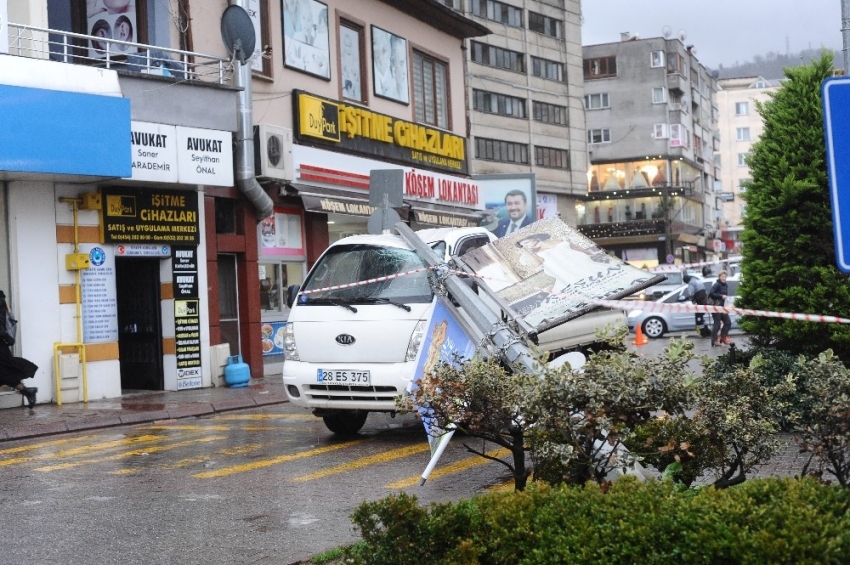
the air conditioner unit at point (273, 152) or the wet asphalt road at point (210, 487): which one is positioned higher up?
the air conditioner unit at point (273, 152)

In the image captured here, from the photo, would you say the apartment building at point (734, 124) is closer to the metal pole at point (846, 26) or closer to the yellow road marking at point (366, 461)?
the metal pole at point (846, 26)

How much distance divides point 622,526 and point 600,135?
281ft

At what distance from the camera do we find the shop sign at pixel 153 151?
18.8 metres

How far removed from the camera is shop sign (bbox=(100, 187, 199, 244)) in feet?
62.6

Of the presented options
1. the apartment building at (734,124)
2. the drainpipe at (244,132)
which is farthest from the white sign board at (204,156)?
the apartment building at (734,124)

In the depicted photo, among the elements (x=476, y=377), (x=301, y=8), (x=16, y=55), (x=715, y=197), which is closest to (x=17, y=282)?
(x=16, y=55)

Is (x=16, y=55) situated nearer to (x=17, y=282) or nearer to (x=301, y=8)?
(x=17, y=282)

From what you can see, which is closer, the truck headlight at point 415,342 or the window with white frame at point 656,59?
the truck headlight at point 415,342

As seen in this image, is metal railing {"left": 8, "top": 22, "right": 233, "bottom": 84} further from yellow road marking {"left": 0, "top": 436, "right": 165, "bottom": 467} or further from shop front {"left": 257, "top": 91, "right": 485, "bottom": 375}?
yellow road marking {"left": 0, "top": 436, "right": 165, "bottom": 467}

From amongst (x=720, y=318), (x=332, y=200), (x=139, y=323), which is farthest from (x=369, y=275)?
(x=720, y=318)

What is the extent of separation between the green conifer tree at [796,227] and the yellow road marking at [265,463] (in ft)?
14.3

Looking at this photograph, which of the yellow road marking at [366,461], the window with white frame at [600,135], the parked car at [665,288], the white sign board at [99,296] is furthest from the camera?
the window with white frame at [600,135]

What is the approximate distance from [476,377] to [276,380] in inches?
635

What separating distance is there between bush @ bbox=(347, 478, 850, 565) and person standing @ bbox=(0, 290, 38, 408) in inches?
481
